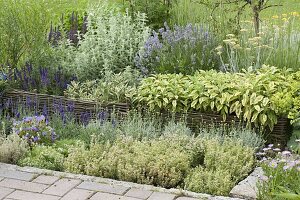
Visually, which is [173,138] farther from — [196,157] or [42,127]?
[42,127]

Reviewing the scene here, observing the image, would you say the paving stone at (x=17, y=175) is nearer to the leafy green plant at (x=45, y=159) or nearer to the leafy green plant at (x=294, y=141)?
the leafy green plant at (x=45, y=159)

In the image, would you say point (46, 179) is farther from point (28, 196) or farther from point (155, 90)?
point (155, 90)

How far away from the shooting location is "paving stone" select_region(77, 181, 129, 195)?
4.60 metres

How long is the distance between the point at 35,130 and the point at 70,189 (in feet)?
3.93

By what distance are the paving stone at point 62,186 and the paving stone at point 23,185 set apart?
0.23 feet

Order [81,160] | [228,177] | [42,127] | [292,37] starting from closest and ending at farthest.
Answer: [228,177], [81,160], [42,127], [292,37]

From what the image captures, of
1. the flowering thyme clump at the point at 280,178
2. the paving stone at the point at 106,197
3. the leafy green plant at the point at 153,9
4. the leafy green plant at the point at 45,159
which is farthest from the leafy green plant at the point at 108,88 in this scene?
the flowering thyme clump at the point at 280,178

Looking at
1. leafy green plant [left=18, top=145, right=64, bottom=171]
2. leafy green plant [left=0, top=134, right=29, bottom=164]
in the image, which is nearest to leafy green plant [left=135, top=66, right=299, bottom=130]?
leafy green plant [left=18, top=145, right=64, bottom=171]

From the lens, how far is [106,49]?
7129 mm

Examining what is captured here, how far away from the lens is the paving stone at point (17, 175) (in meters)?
4.88

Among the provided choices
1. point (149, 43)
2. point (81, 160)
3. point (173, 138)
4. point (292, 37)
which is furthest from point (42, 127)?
point (292, 37)

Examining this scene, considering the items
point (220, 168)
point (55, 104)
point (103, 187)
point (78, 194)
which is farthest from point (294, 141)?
point (55, 104)

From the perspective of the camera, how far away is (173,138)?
5.40m

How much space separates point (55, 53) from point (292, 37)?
2.90 meters
